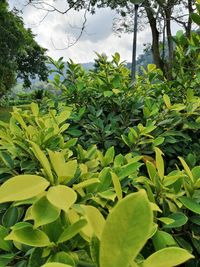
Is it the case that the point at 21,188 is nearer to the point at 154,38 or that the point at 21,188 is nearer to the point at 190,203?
the point at 190,203

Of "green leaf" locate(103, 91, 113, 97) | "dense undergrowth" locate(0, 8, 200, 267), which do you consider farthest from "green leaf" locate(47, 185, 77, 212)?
"green leaf" locate(103, 91, 113, 97)

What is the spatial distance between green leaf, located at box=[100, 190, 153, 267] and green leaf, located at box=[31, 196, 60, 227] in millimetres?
152

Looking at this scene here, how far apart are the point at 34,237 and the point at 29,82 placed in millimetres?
30263

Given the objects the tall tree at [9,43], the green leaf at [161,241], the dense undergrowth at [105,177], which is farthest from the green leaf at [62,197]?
the tall tree at [9,43]

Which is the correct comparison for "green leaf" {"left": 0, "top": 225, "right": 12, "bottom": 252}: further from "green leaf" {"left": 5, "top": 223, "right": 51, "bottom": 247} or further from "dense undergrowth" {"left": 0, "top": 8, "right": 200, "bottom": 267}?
"green leaf" {"left": 5, "top": 223, "right": 51, "bottom": 247}

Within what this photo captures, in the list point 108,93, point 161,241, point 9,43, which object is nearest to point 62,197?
point 161,241

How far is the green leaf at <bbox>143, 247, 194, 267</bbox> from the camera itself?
0.36 meters

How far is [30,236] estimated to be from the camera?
0.47 m

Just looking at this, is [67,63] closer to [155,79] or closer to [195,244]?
[155,79]

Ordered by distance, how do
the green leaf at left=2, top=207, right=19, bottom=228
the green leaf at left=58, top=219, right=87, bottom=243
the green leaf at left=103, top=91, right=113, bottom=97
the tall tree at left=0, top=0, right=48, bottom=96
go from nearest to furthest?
1. the green leaf at left=58, top=219, right=87, bottom=243
2. the green leaf at left=2, top=207, right=19, bottom=228
3. the green leaf at left=103, top=91, right=113, bottom=97
4. the tall tree at left=0, top=0, right=48, bottom=96

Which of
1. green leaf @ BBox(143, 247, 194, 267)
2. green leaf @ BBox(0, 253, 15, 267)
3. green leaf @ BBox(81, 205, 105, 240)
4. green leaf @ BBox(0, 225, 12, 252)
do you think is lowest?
green leaf @ BBox(0, 253, 15, 267)

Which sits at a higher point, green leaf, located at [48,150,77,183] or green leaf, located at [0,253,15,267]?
green leaf, located at [48,150,77,183]

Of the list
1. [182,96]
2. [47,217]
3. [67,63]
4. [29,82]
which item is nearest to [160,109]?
[182,96]

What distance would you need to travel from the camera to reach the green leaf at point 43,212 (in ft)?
1.52
